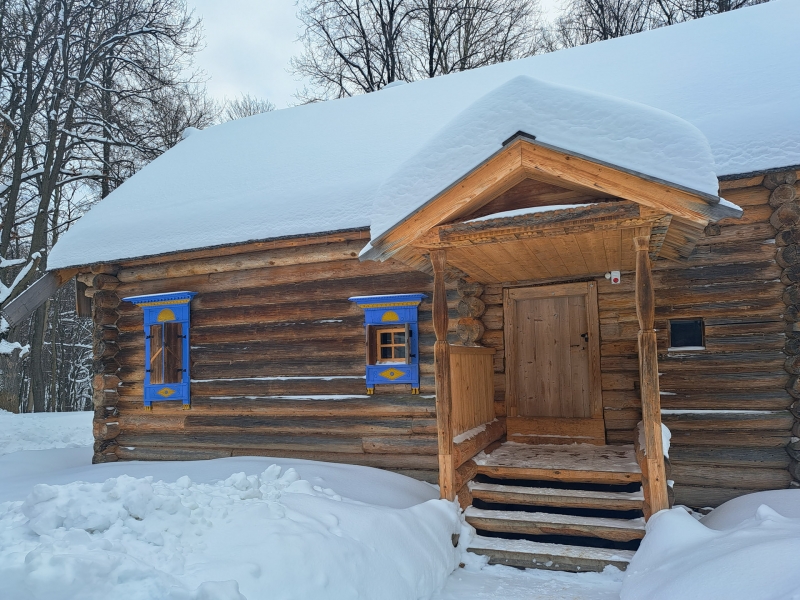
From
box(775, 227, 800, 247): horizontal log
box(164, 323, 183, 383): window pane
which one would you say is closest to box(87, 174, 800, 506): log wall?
box(775, 227, 800, 247): horizontal log

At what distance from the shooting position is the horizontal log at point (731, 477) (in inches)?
245

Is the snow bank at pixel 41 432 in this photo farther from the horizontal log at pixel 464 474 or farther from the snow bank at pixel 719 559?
the snow bank at pixel 719 559

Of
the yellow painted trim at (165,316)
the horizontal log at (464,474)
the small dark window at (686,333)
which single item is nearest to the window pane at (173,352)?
the yellow painted trim at (165,316)

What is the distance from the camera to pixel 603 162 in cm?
463

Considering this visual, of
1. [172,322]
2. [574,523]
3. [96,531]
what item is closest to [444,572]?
[574,523]

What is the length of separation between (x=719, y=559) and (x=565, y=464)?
261 centimetres

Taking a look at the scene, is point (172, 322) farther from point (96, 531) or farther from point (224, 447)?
point (96, 531)

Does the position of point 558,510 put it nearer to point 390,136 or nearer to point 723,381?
point 723,381

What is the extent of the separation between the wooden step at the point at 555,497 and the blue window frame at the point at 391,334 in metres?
1.92

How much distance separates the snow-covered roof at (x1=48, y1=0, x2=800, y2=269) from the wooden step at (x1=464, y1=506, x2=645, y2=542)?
299 centimetres

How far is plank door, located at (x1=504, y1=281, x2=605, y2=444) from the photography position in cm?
781

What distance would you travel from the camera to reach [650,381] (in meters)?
4.98

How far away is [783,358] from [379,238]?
4.54m

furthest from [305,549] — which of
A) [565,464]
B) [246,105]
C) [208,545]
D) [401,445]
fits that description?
[246,105]
